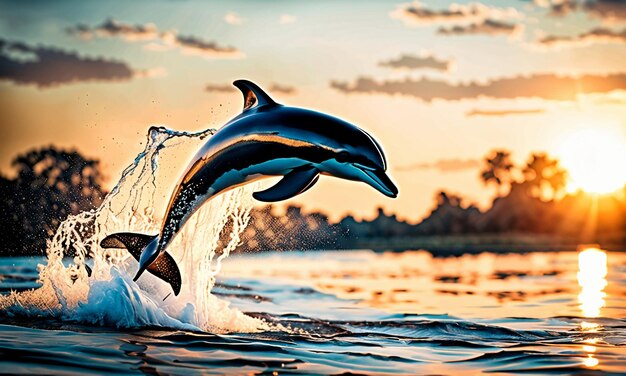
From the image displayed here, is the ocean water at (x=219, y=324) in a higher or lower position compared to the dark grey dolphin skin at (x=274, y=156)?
lower

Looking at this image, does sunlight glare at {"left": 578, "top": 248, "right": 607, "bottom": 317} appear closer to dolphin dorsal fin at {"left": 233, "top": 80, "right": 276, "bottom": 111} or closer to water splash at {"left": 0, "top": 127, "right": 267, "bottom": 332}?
water splash at {"left": 0, "top": 127, "right": 267, "bottom": 332}

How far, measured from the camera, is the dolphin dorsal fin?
8.83 m

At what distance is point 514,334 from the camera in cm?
1110

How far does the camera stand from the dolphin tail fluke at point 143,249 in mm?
9984

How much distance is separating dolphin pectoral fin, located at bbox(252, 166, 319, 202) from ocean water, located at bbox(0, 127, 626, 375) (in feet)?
5.29

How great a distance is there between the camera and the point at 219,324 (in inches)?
430

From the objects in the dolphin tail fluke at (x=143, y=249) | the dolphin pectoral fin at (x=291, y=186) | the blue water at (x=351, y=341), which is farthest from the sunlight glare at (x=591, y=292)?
the dolphin pectoral fin at (x=291, y=186)

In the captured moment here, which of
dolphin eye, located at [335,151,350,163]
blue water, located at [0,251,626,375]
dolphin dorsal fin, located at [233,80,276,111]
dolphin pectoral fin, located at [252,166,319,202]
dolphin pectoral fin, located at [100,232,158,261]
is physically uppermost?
dolphin dorsal fin, located at [233,80,276,111]

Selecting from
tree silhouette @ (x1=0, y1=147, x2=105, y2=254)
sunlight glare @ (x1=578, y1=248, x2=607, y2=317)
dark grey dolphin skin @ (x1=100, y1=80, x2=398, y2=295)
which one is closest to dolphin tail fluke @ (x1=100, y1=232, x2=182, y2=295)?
dark grey dolphin skin @ (x1=100, y1=80, x2=398, y2=295)

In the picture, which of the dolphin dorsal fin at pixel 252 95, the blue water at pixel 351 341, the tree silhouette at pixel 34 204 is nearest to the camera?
the blue water at pixel 351 341

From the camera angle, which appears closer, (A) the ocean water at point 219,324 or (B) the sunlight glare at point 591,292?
(A) the ocean water at point 219,324

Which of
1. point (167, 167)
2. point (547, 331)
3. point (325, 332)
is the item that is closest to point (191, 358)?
point (325, 332)

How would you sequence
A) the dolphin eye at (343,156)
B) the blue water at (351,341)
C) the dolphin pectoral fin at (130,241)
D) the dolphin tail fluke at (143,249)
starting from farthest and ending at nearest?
the dolphin pectoral fin at (130,241) → the dolphin tail fluke at (143,249) → the dolphin eye at (343,156) → the blue water at (351,341)

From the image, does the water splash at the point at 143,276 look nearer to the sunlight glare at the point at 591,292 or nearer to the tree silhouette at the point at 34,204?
the sunlight glare at the point at 591,292
